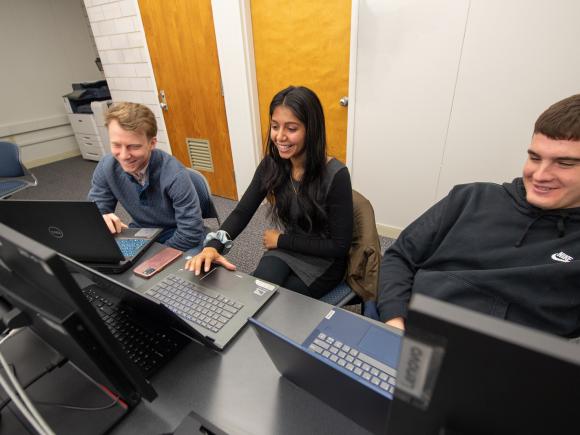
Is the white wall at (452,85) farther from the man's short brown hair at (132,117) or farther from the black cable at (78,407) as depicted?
the black cable at (78,407)

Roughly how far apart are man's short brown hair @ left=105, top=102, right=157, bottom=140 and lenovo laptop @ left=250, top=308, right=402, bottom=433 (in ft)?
3.77

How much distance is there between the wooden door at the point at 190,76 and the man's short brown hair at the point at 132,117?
1.59 meters

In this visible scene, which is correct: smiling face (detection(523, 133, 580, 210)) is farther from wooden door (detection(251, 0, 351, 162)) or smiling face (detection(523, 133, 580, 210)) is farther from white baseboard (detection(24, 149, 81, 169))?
white baseboard (detection(24, 149, 81, 169))

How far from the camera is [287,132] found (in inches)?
49.8

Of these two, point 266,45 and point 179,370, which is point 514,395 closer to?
point 179,370

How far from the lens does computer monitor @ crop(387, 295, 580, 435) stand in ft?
0.65

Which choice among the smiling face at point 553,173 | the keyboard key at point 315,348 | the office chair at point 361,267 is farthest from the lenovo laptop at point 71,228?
the smiling face at point 553,173

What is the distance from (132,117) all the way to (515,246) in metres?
1.53

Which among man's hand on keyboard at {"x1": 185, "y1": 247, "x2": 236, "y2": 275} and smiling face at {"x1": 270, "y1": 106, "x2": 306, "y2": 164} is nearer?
man's hand on keyboard at {"x1": 185, "y1": 247, "x2": 236, "y2": 275}

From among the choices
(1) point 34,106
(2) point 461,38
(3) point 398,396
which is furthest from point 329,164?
(1) point 34,106

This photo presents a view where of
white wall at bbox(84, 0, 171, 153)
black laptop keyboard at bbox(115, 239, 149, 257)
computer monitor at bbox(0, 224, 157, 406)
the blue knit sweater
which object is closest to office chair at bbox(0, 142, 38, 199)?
white wall at bbox(84, 0, 171, 153)

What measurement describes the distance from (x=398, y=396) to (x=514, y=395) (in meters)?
0.08

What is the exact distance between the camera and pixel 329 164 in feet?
4.20

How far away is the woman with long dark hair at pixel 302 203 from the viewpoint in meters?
1.21
